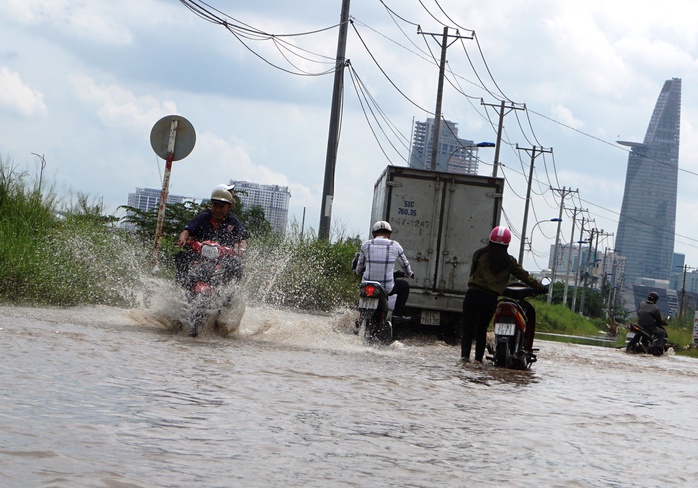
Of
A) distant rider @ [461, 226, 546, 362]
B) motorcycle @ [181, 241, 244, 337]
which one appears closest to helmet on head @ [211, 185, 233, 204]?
motorcycle @ [181, 241, 244, 337]

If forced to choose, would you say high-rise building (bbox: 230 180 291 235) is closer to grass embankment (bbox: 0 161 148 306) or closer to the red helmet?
grass embankment (bbox: 0 161 148 306)

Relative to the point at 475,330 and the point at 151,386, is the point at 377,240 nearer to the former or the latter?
the point at 475,330

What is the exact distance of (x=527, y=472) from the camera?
210 inches

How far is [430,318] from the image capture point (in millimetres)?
17391

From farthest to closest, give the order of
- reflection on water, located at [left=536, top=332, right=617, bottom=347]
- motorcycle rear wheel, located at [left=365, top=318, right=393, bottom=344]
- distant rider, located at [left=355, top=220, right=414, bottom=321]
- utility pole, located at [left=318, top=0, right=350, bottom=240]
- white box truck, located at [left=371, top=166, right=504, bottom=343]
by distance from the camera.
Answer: reflection on water, located at [left=536, top=332, right=617, bottom=347]
utility pole, located at [left=318, top=0, right=350, bottom=240]
white box truck, located at [left=371, top=166, right=504, bottom=343]
distant rider, located at [left=355, top=220, right=414, bottom=321]
motorcycle rear wheel, located at [left=365, top=318, right=393, bottom=344]

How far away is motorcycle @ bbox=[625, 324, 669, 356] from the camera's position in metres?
24.5

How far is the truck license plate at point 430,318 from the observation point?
17.3 meters

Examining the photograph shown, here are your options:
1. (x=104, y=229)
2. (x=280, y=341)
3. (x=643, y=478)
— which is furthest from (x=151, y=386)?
(x=104, y=229)

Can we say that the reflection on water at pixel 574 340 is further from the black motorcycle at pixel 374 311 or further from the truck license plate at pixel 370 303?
the truck license plate at pixel 370 303

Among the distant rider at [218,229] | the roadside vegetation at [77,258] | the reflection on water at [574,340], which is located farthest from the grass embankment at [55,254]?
the reflection on water at [574,340]

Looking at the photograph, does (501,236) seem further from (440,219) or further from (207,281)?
(440,219)

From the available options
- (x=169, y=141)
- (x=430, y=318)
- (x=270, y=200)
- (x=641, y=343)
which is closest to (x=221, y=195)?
(x=169, y=141)

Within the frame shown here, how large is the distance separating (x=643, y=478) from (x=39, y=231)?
1140cm

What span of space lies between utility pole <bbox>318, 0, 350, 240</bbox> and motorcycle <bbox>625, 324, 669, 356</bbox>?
306 inches
